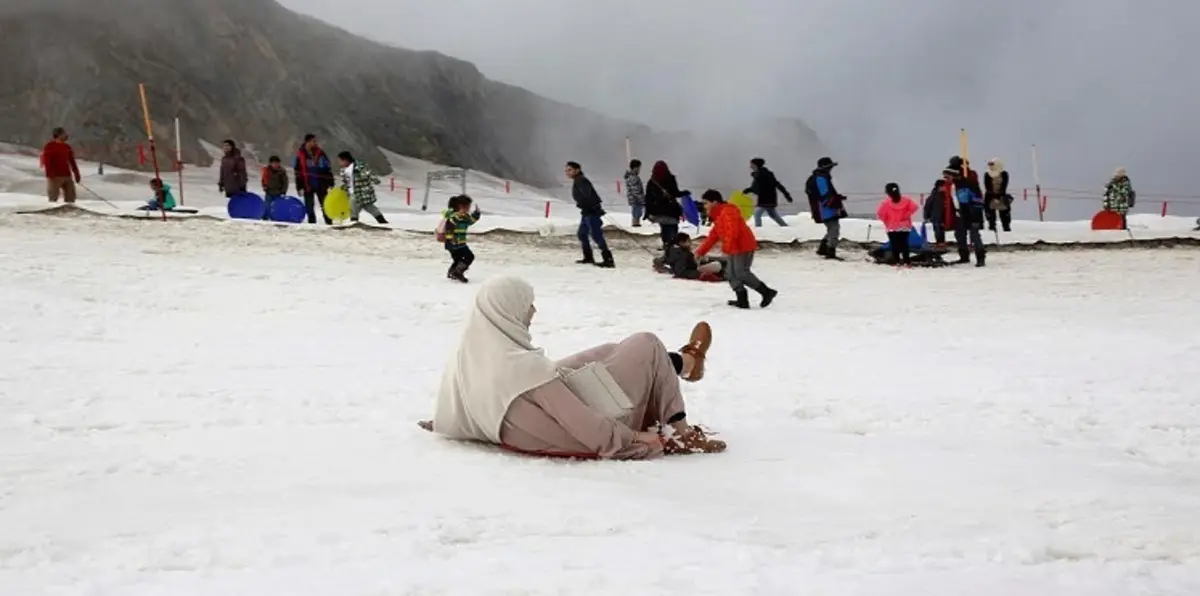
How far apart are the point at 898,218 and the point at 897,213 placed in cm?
8

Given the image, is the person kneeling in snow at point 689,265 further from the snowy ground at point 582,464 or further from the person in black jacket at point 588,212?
the snowy ground at point 582,464

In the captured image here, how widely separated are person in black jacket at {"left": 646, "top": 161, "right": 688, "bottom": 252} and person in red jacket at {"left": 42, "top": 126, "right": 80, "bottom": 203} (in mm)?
10015

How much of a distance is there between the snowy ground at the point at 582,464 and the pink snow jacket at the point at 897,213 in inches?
171

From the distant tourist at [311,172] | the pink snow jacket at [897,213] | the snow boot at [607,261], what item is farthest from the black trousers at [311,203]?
the pink snow jacket at [897,213]

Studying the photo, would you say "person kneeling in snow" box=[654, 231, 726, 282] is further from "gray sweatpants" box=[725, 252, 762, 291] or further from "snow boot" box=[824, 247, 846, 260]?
"snow boot" box=[824, 247, 846, 260]

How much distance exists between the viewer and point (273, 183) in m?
19.8

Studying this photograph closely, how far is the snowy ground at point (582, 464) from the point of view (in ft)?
9.96

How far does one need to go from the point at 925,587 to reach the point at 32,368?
230 inches

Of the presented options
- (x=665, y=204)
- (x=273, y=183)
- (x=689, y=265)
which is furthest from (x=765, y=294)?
(x=273, y=183)

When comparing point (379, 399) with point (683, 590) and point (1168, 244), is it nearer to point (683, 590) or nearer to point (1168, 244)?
point (683, 590)

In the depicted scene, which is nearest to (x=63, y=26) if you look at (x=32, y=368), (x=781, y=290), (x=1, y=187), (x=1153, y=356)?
(x=1, y=187)

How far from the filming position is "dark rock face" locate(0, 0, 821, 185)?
39344 millimetres

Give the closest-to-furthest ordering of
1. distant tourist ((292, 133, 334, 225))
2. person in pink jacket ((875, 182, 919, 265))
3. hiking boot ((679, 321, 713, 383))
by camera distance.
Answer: hiking boot ((679, 321, 713, 383))
person in pink jacket ((875, 182, 919, 265))
distant tourist ((292, 133, 334, 225))

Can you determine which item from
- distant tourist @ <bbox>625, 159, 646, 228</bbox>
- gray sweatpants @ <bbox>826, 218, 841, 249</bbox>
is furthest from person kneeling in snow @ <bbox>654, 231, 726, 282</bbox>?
distant tourist @ <bbox>625, 159, 646, 228</bbox>
